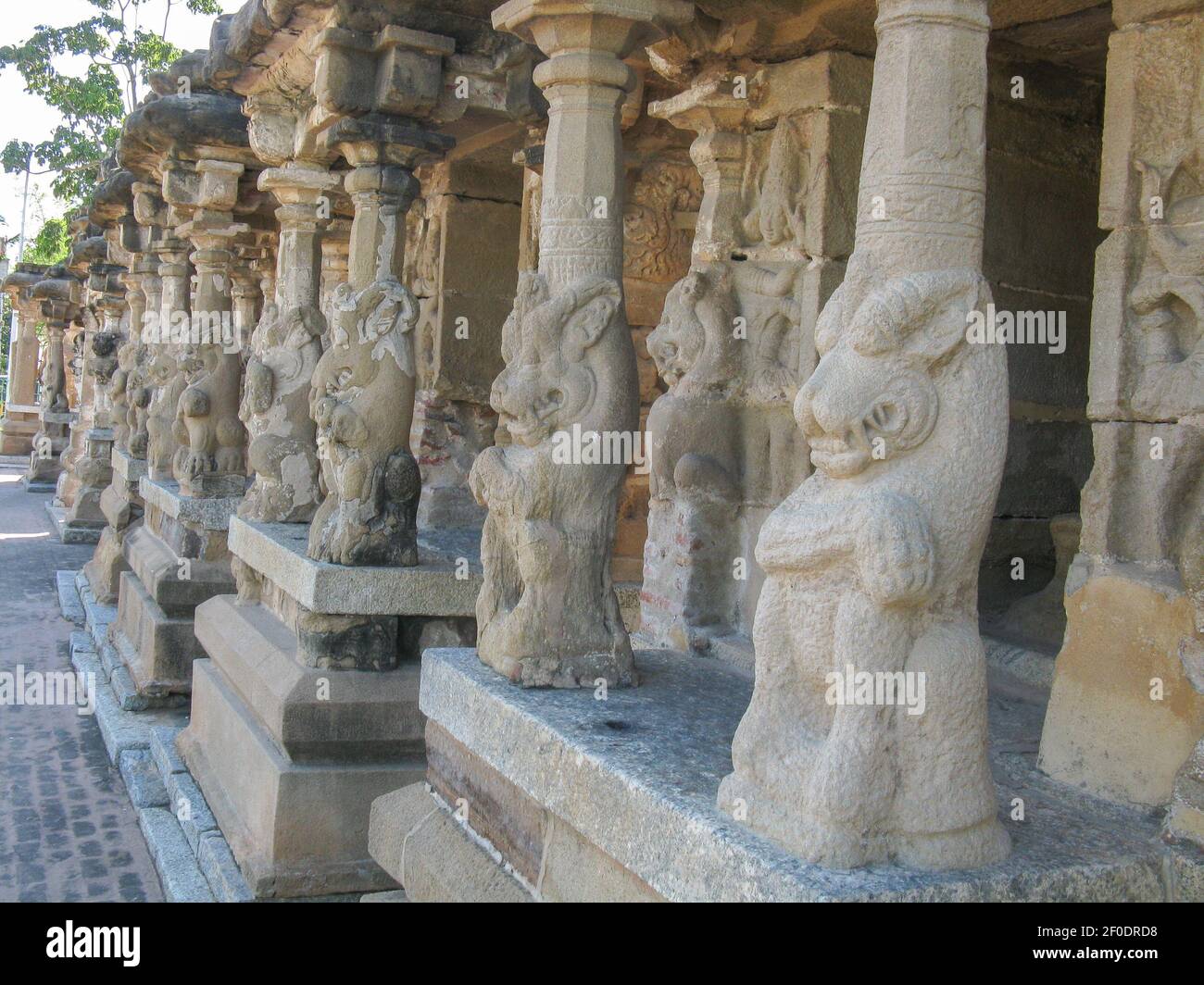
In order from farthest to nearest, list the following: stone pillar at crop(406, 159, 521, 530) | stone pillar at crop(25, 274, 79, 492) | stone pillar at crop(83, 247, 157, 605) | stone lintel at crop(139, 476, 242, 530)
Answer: stone pillar at crop(25, 274, 79, 492), stone pillar at crop(83, 247, 157, 605), stone lintel at crop(139, 476, 242, 530), stone pillar at crop(406, 159, 521, 530)

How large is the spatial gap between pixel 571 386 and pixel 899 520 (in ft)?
5.25

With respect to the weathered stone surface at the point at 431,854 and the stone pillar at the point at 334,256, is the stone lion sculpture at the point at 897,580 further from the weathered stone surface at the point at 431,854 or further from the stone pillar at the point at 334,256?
the stone pillar at the point at 334,256

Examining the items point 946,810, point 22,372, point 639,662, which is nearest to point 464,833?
point 639,662

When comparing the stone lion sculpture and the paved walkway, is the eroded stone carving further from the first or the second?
the paved walkway

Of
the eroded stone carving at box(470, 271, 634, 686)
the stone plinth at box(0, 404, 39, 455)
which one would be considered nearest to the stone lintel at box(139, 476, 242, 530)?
the eroded stone carving at box(470, 271, 634, 686)

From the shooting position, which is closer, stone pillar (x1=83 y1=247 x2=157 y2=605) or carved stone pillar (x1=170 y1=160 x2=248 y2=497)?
carved stone pillar (x1=170 y1=160 x2=248 y2=497)

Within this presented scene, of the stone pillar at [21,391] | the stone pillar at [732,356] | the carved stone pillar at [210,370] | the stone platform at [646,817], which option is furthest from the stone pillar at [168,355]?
the stone pillar at [21,391]

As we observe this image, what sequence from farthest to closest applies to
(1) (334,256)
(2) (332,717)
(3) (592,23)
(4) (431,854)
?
(1) (334,256) < (2) (332,717) < (4) (431,854) < (3) (592,23)

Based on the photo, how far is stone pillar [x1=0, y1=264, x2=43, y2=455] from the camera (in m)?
27.0

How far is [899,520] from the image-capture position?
257 centimetres

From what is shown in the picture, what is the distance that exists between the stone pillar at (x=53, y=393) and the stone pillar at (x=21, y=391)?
3.38m

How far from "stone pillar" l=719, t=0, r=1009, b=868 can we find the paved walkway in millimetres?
3821

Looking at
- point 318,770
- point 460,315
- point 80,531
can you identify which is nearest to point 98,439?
point 80,531

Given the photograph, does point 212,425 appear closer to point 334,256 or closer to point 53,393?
point 334,256
